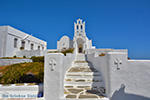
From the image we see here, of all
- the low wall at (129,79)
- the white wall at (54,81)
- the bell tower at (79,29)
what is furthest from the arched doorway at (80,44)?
the white wall at (54,81)

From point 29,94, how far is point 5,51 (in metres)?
16.5

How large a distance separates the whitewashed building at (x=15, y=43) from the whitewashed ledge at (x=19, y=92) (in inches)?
591

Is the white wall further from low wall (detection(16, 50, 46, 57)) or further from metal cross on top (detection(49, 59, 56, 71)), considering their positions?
low wall (detection(16, 50, 46, 57))

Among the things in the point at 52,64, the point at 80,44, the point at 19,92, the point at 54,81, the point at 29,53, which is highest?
the point at 80,44

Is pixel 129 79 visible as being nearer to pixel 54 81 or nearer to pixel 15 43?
pixel 54 81

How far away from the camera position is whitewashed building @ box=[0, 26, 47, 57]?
53.0 ft

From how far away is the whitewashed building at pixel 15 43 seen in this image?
53.0 ft

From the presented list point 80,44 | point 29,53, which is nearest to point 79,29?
point 80,44

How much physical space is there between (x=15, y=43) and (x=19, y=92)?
18525mm

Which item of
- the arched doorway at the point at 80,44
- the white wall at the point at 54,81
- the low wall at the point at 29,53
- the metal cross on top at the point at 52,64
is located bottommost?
the white wall at the point at 54,81

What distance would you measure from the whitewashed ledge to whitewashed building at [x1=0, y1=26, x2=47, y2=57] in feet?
49.2

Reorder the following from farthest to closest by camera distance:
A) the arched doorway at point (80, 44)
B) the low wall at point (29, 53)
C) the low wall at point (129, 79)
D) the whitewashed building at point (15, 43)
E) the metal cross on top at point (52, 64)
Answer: the arched doorway at point (80, 44), the low wall at point (29, 53), the whitewashed building at point (15, 43), the metal cross on top at point (52, 64), the low wall at point (129, 79)

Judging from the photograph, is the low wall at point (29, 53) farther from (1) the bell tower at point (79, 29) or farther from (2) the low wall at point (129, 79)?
(2) the low wall at point (129, 79)

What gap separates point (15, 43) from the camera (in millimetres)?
18906
